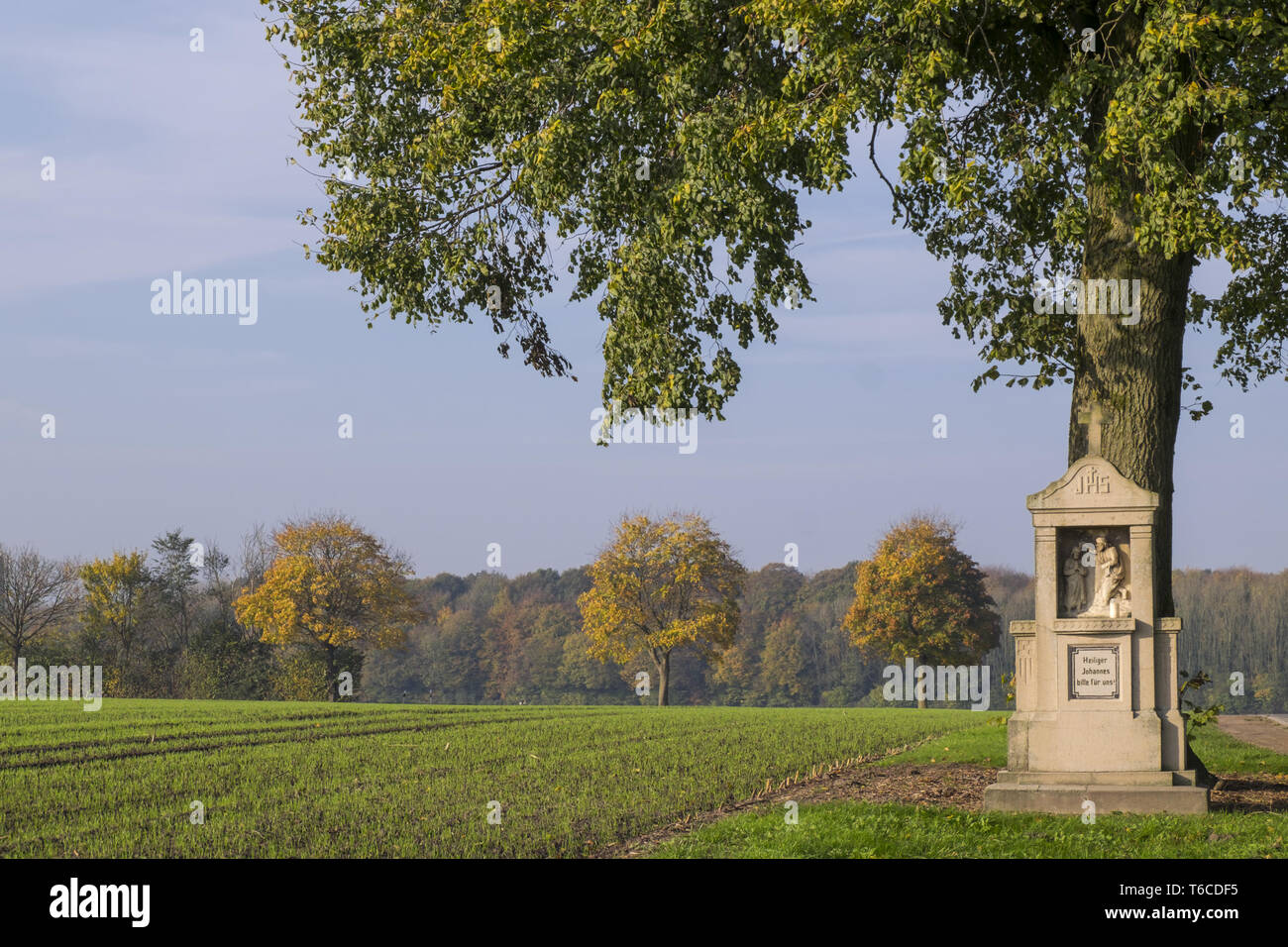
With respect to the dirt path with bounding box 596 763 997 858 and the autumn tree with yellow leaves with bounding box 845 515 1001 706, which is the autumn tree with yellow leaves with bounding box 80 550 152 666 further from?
the dirt path with bounding box 596 763 997 858

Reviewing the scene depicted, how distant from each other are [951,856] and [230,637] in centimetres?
4518

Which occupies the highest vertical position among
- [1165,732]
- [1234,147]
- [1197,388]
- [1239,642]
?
[1234,147]

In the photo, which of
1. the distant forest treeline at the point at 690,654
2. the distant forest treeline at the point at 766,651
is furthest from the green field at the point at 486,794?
the distant forest treeline at the point at 766,651

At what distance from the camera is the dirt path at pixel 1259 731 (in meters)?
21.1

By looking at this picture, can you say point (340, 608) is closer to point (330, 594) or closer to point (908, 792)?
point (330, 594)

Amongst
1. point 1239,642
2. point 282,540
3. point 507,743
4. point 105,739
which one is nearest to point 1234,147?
point 507,743

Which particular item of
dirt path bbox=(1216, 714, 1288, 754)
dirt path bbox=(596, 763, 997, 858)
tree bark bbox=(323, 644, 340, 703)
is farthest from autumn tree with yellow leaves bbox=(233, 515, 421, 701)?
dirt path bbox=(596, 763, 997, 858)

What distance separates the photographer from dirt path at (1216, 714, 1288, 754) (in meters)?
21.1

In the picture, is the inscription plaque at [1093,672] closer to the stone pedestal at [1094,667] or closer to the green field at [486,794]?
the stone pedestal at [1094,667]

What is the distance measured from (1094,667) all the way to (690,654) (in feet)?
239

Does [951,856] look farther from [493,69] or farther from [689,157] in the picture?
[493,69]

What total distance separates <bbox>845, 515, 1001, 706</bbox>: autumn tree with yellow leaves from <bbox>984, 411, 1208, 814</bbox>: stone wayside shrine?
41106 mm

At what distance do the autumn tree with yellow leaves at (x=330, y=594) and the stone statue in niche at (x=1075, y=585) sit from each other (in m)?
42.6

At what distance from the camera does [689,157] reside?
12828mm
